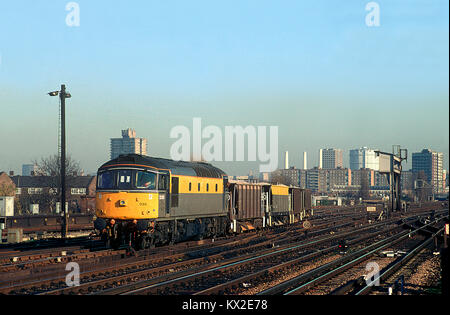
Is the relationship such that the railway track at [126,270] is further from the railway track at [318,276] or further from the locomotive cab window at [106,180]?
the locomotive cab window at [106,180]

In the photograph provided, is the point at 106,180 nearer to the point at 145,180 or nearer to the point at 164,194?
the point at 145,180

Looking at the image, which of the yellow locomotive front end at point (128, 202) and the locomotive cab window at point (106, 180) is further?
the locomotive cab window at point (106, 180)

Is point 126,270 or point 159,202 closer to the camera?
point 126,270

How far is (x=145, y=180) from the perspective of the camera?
24641 mm

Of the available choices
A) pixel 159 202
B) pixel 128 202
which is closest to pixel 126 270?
pixel 128 202

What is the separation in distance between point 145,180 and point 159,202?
117 centimetres

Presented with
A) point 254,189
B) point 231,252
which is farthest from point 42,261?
point 254,189

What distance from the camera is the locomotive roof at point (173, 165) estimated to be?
25.0 metres

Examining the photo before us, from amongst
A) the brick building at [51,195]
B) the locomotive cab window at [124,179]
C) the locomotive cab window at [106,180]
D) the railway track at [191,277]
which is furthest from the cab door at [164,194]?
the brick building at [51,195]

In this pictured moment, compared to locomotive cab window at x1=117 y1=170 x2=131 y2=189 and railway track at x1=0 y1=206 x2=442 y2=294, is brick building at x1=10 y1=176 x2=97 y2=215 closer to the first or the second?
railway track at x1=0 y1=206 x2=442 y2=294

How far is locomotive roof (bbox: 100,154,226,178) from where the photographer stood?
2497cm

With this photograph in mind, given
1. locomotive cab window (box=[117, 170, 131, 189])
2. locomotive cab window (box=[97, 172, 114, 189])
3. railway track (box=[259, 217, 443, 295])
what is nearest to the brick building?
locomotive cab window (box=[97, 172, 114, 189])
